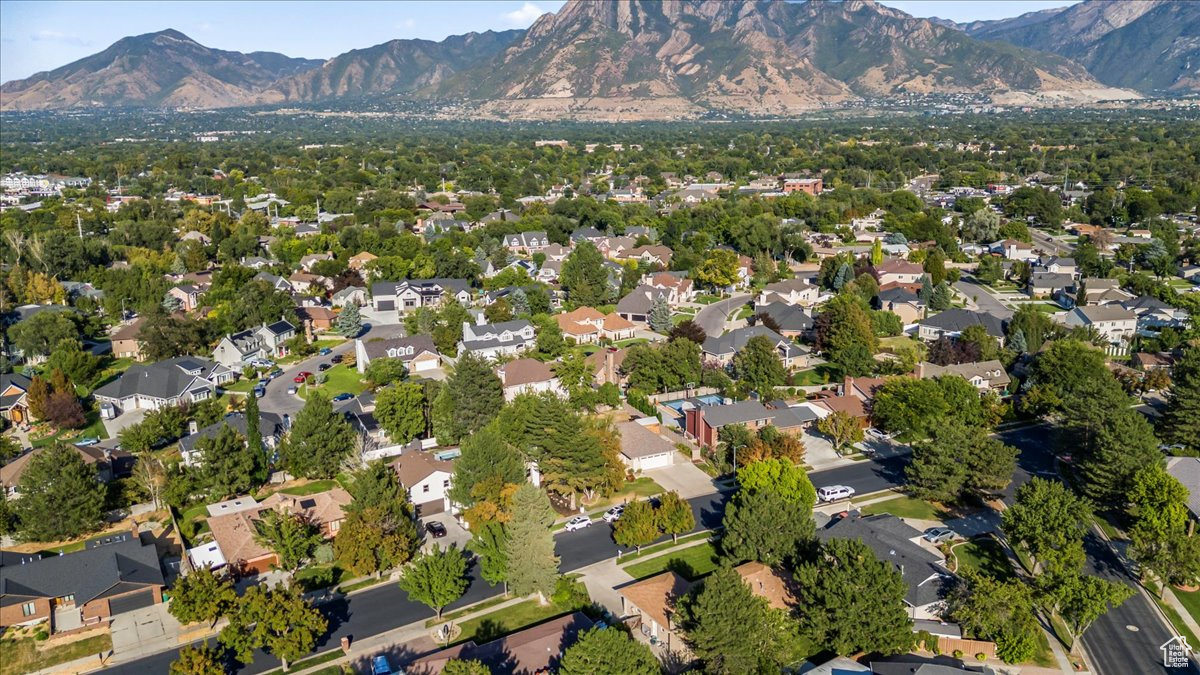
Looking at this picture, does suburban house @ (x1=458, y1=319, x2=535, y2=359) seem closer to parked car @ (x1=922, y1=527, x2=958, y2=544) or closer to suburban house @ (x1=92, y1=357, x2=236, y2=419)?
suburban house @ (x1=92, y1=357, x2=236, y2=419)

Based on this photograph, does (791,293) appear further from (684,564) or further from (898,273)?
(684,564)

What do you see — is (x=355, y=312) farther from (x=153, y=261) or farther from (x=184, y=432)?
(x=153, y=261)

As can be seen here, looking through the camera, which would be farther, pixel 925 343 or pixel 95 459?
pixel 925 343

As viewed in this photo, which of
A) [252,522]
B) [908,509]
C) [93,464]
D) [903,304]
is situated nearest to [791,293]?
[903,304]

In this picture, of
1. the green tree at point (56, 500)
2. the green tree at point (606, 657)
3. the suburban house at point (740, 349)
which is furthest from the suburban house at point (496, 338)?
the green tree at point (606, 657)

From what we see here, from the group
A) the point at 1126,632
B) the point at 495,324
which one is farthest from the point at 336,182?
the point at 1126,632

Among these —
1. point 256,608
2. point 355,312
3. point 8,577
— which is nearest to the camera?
point 256,608

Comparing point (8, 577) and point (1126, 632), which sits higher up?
point (8, 577)
